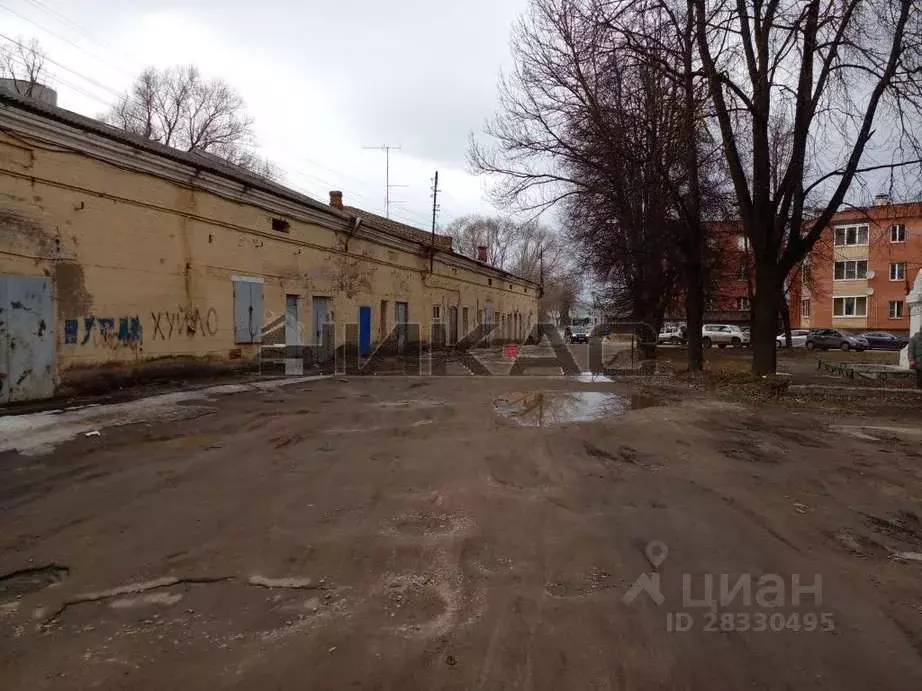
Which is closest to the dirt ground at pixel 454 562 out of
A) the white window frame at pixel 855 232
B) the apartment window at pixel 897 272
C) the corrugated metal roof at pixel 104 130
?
the corrugated metal roof at pixel 104 130

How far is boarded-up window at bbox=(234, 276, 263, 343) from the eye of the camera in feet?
49.4

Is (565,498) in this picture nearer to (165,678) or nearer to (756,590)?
(756,590)

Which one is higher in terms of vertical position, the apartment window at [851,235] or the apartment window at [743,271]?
the apartment window at [851,235]

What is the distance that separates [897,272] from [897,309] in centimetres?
287

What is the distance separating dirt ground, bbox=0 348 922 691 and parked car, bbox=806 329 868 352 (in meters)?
34.0

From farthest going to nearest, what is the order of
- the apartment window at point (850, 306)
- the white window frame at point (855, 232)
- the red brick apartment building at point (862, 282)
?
the apartment window at point (850, 306) < the white window frame at point (855, 232) < the red brick apartment building at point (862, 282)

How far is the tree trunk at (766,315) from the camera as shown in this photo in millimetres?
14008

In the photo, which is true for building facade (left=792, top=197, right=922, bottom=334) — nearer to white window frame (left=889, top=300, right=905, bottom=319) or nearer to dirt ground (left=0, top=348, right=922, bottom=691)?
white window frame (left=889, top=300, right=905, bottom=319)

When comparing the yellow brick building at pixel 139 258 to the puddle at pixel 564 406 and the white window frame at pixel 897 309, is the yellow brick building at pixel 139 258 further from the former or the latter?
the white window frame at pixel 897 309

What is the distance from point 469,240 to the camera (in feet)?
233

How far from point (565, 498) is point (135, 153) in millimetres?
11462

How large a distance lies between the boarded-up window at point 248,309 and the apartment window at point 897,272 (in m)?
47.4

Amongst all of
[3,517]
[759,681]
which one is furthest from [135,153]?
[759,681]

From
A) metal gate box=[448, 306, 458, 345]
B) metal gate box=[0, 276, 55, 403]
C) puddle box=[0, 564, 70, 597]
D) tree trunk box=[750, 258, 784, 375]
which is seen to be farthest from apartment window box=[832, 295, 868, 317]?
puddle box=[0, 564, 70, 597]
